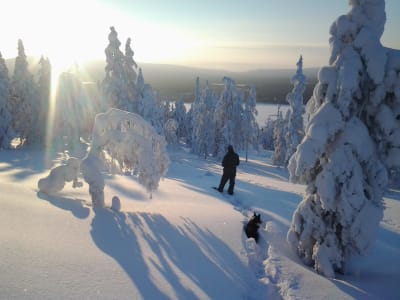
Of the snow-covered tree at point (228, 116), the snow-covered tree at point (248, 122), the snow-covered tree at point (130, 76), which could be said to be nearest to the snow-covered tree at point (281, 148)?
the snow-covered tree at point (248, 122)

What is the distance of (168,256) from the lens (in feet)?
19.2

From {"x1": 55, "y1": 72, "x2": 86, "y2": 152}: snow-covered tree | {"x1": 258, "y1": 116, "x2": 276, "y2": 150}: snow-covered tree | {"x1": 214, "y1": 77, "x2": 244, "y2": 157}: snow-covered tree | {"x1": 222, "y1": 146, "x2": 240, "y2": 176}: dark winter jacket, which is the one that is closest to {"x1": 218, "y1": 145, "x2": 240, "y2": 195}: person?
{"x1": 222, "y1": 146, "x2": 240, "y2": 176}: dark winter jacket

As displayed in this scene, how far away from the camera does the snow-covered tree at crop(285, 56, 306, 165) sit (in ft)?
129

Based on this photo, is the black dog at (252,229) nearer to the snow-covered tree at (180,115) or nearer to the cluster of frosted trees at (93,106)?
the cluster of frosted trees at (93,106)

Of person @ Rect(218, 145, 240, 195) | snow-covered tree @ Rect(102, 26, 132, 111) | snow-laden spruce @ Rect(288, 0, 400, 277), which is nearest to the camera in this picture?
snow-laden spruce @ Rect(288, 0, 400, 277)

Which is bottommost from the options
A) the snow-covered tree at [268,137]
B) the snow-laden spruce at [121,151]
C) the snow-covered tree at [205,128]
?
the snow-covered tree at [268,137]

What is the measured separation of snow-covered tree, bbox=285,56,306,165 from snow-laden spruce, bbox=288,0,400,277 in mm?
33656

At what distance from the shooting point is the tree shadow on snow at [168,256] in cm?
482

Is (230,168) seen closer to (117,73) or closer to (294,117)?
(117,73)

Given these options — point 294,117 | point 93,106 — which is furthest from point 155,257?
point 93,106

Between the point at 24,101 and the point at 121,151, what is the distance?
1381 inches

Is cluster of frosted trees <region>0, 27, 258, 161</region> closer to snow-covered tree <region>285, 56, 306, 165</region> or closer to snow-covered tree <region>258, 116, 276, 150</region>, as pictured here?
snow-covered tree <region>285, 56, 306, 165</region>

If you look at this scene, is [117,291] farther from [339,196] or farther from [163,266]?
[339,196]

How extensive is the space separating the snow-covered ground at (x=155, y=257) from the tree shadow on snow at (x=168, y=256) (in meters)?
0.02
